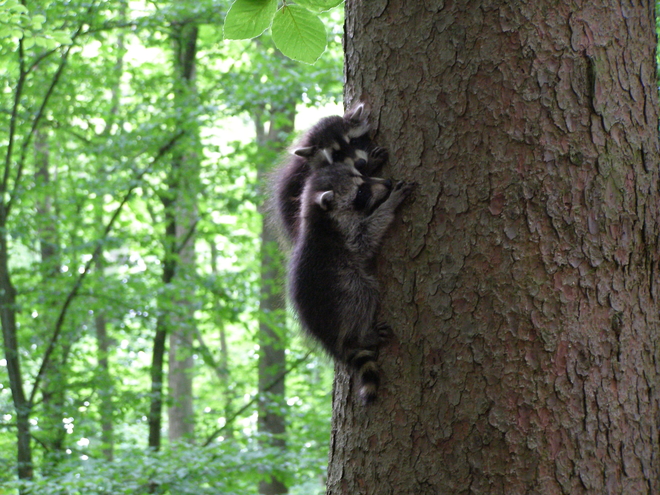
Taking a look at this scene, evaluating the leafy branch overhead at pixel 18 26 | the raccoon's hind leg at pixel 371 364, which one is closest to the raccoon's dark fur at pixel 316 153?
the raccoon's hind leg at pixel 371 364

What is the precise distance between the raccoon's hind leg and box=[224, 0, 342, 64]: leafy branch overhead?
0.86 metres

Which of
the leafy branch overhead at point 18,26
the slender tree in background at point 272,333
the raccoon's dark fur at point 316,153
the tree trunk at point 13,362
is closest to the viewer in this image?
the raccoon's dark fur at point 316,153

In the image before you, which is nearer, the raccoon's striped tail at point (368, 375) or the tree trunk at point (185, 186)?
the raccoon's striped tail at point (368, 375)

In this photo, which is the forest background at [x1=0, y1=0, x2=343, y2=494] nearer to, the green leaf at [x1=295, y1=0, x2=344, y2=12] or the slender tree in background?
the slender tree in background

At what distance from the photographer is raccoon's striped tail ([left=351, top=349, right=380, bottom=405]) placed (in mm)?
1601

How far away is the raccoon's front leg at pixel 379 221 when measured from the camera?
1636 millimetres

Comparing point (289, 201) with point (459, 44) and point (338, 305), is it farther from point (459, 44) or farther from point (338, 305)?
point (459, 44)

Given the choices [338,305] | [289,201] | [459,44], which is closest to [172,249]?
[289,201]

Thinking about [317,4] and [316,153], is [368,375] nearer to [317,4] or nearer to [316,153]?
[317,4]

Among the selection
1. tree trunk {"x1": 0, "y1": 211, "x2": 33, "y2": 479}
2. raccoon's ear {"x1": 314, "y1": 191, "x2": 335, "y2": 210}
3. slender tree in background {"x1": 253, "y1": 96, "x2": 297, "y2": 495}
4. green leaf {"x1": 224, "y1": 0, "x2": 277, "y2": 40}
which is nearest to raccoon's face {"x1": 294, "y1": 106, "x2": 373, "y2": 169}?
raccoon's ear {"x1": 314, "y1": 191, "x2": 335, "y2": 210}

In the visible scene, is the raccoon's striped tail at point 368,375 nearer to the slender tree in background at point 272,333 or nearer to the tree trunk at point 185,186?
the slender tree in background at point 272,333

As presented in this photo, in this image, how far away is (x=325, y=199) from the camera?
222 cm

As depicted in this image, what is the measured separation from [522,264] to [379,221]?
1.36ft

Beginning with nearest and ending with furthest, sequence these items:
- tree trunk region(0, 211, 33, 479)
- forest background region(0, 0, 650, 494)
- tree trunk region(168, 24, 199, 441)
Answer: tree trunk region(0, 211, 33, 479) < forest background region(0, 0, 650, 494) < tree trunk region(168, 24, 199, 441)
